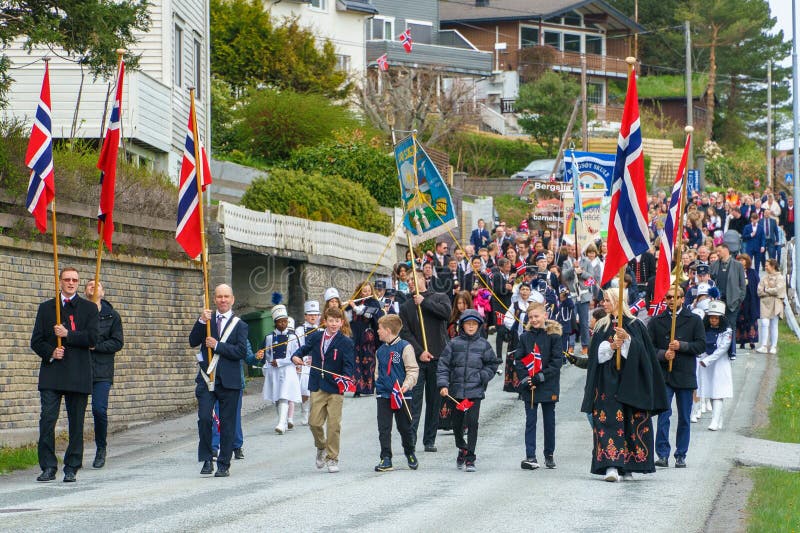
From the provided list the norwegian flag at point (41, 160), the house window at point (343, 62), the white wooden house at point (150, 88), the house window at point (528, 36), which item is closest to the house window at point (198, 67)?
the white wooden house at point (150, 88)

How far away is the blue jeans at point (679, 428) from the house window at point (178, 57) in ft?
56.7

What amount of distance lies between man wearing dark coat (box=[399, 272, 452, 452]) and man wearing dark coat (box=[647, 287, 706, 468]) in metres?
2.62

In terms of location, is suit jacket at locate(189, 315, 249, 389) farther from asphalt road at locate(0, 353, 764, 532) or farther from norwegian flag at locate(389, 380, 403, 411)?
norwegian flag at locate(389, 380, 403, 411)

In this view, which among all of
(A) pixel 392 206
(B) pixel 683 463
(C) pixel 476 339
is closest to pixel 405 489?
(C) pixel 476 339

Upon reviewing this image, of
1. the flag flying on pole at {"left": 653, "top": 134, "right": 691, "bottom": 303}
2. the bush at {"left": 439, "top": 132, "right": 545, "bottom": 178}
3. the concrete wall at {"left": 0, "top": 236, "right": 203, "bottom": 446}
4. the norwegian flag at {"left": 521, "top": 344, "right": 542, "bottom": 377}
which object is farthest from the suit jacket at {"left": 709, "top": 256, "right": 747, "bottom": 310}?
the bush at {"left": 439, "top": 132, "right": 545, "bottom": 178}

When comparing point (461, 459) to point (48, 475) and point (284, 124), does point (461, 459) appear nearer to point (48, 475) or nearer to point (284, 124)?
point (48, 475)

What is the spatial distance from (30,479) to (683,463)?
267 inches

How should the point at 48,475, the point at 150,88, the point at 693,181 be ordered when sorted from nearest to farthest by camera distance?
the point at 48,475, the point at 150,88, the point at 693,181

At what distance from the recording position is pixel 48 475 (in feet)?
45.1

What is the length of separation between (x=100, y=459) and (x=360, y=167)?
19962 mm

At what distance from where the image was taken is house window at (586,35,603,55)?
79.4 meters

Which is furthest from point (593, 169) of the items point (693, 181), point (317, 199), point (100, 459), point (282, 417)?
point (100, 459)

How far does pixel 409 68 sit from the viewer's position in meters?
59.3

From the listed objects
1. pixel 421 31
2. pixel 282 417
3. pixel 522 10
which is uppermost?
pixel 522 10
